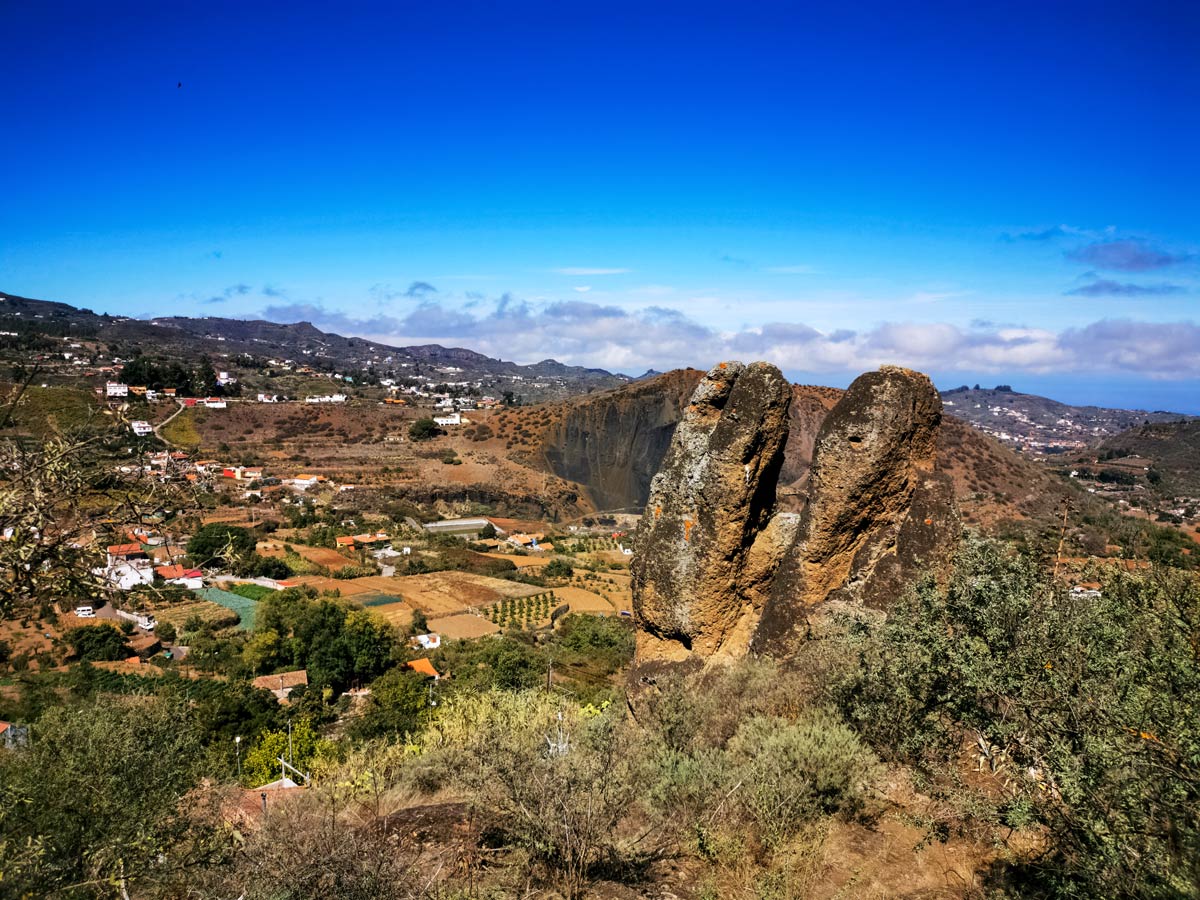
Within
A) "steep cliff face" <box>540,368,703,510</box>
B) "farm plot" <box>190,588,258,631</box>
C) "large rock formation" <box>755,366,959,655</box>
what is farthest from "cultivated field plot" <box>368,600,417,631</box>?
"steep cliff face" <box>540,368,703,510</box>

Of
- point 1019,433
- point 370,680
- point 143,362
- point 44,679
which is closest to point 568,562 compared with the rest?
point 370,680

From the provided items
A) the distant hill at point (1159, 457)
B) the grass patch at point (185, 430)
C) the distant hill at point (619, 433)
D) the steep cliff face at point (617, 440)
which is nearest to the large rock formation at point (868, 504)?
the distant hill at point (619, 433)

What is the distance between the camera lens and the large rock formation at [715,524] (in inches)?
441

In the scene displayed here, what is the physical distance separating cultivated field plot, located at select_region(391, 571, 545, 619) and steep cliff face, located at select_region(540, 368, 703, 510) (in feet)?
98.5

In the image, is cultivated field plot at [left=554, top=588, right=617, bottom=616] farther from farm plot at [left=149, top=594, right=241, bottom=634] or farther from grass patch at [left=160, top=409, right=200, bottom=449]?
grass patch at [left=160, top=409, right=200, bottom=449]

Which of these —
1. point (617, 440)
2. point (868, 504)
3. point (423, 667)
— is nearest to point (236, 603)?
point (423, 667)

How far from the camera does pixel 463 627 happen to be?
137 feet

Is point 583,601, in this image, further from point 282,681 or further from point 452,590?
point 282,681

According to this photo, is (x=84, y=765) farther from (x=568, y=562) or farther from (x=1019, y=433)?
(x=1019, y=433)

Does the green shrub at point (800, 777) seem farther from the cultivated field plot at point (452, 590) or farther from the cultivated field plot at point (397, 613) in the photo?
the cultivated field plot at point (452, 590)

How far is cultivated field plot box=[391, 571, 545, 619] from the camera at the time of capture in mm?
45844

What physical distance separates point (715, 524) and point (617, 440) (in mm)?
72706

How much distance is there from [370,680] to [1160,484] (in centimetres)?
7278

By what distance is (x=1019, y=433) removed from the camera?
16712cm
